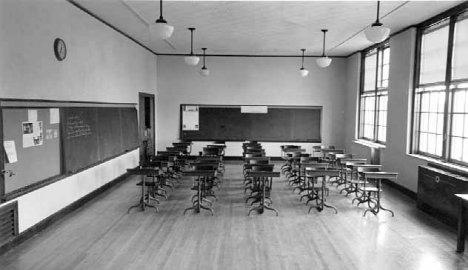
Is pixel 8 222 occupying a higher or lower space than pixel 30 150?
lower

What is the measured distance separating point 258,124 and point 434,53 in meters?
6.57

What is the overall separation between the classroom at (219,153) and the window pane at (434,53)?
0.04 metres

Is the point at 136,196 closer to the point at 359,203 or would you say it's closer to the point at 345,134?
the point at 359,203

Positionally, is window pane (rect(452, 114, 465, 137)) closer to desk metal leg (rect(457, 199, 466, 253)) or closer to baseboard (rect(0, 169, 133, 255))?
desk metal leg (rect(457, 199, 466, 253))

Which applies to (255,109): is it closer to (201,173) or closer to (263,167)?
(263,167)

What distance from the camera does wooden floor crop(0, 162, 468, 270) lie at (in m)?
4.23

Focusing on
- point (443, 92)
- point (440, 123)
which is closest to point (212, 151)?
point (440, 123)

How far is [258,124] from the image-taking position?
12750 mm

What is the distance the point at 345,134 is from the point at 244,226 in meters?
8.08

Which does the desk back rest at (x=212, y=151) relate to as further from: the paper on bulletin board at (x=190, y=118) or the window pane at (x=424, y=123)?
the window pane at (x=424, y=123)

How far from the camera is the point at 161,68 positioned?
12.6 metres

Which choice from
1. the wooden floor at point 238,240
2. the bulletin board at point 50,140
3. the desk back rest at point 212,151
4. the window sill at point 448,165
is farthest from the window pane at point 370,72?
the bulletin board at point 50,140

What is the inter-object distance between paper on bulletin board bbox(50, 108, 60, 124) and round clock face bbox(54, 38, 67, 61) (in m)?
0.85

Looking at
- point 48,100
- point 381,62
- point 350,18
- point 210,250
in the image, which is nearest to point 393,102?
point 381,62
